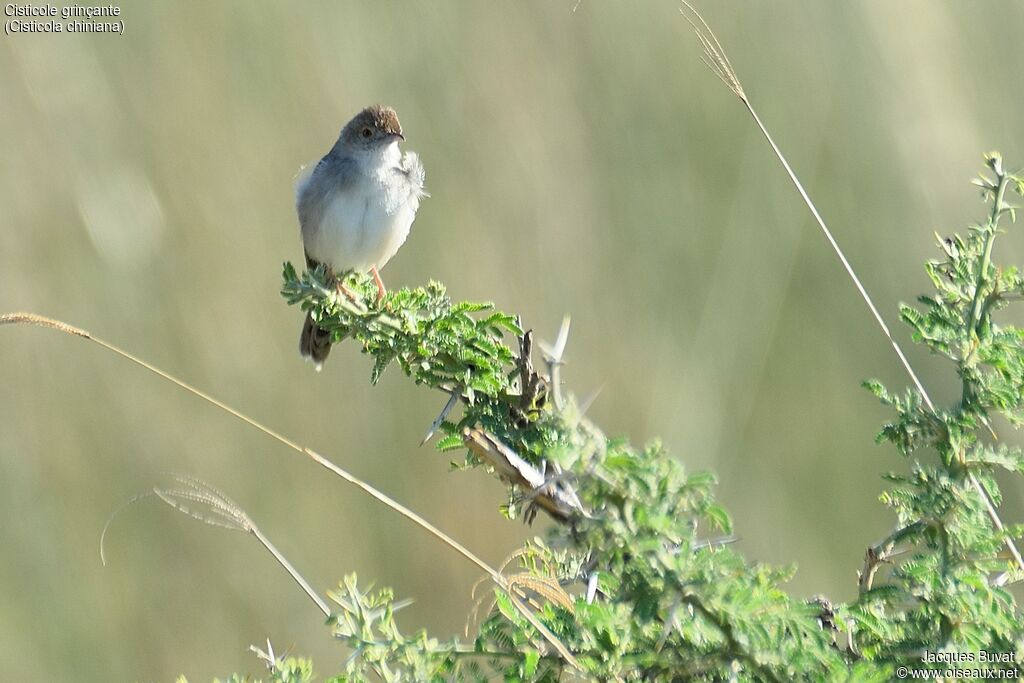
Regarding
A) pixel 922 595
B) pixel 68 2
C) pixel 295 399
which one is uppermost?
pixel 68 2

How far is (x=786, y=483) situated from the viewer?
5.19 metres

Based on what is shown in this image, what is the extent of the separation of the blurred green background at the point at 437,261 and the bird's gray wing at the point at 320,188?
0.44 metres

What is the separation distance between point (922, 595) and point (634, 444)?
11.1ft

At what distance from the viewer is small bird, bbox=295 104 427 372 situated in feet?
14.0

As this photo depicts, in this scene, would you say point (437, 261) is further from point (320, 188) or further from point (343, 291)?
point (343, 291)

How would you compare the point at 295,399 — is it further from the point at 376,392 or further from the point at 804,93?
the point at 804,93

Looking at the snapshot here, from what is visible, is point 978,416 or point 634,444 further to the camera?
point 634,444

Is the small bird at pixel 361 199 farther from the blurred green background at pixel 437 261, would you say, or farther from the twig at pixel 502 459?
the twig at pixel 502 459

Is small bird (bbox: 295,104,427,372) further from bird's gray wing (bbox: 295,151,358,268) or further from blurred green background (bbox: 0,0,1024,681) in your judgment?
blurred green background (bbox: 0,0,1024,681)

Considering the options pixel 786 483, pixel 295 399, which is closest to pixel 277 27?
pixel 295 399

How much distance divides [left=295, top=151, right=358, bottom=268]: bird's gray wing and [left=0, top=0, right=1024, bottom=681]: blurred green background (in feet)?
1.44

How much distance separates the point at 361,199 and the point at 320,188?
229 millimetres

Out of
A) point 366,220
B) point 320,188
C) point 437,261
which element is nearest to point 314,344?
point 366,220

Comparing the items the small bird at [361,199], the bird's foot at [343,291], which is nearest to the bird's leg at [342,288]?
the bird's foot at [343,291]
